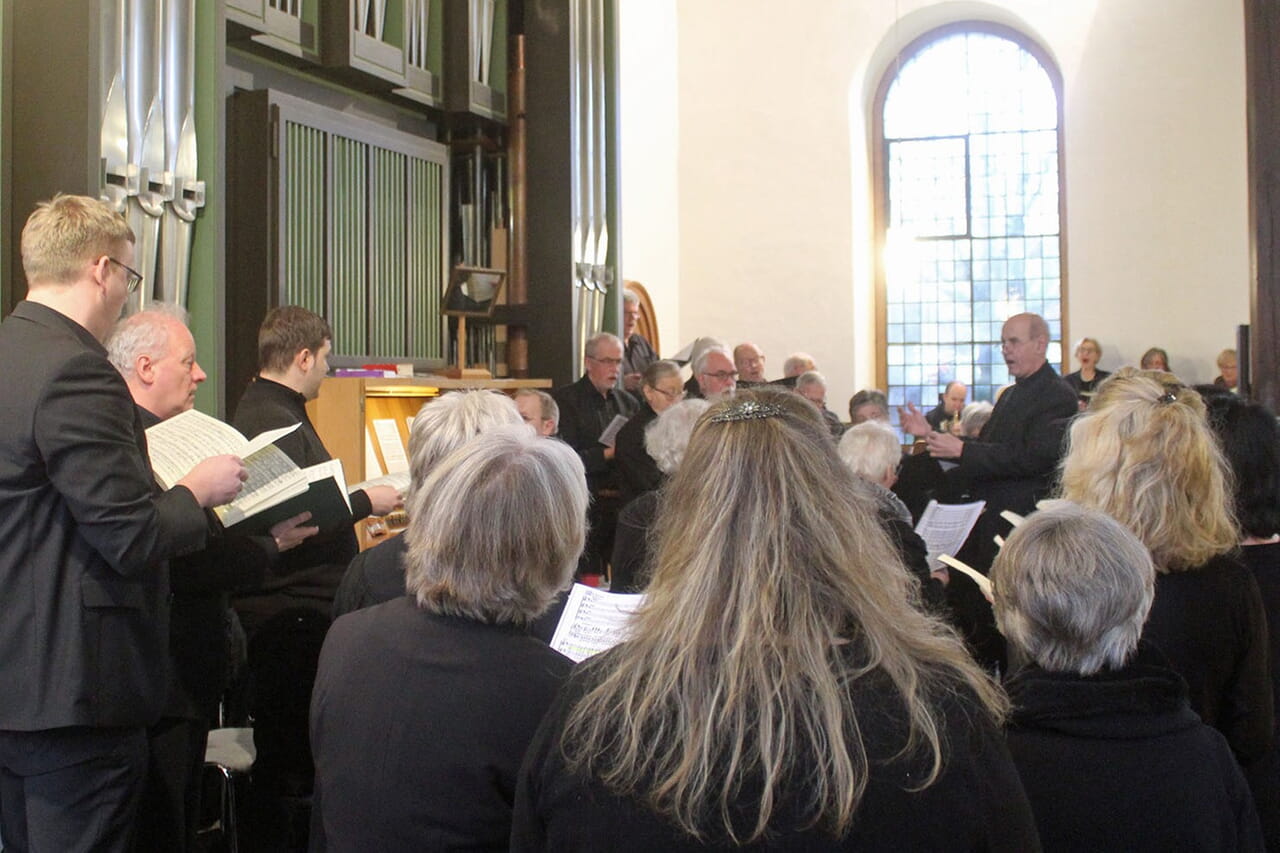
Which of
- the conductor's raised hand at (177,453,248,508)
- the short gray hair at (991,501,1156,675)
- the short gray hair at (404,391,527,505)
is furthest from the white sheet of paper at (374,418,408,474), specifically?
the short gray hair at (991,501,1156,675)

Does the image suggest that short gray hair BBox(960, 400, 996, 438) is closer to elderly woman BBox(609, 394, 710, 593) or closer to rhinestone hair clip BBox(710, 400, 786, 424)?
elderly woman BBox(609, 394, 710, 593)

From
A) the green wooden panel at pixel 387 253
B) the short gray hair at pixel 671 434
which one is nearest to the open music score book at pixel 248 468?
the short gray hair at pixel 671 434

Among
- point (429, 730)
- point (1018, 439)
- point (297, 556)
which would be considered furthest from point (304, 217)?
point (429, 730)

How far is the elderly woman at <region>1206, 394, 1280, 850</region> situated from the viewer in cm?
284

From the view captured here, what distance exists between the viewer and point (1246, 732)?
252cm

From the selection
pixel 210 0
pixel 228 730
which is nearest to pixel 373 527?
pixel 228 730

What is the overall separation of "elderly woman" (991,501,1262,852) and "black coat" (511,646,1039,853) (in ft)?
2.30

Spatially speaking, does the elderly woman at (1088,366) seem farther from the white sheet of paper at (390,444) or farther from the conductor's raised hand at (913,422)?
the white sheet of paper at (390,444)

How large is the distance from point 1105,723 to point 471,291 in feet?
17.5

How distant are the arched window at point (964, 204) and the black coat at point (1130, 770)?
1110 centimetres

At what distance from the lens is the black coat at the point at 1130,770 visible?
6.23 ft

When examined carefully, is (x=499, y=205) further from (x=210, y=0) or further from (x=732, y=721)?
(x=732, y=721)

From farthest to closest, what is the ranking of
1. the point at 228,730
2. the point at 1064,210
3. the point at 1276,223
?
the point at 1064,210 < the point at 1276,223 < the point at 228,730

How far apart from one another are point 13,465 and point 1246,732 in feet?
8.34
